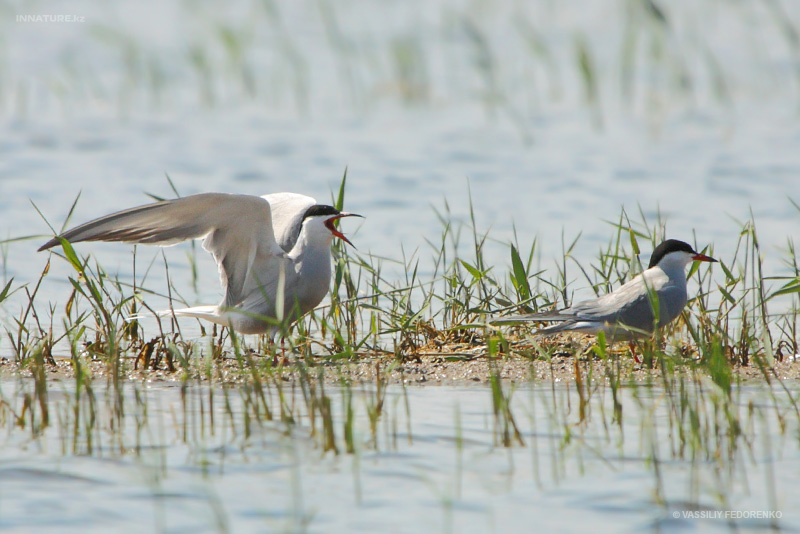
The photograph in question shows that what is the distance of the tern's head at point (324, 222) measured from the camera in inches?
251

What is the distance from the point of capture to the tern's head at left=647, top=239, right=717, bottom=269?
623 cm

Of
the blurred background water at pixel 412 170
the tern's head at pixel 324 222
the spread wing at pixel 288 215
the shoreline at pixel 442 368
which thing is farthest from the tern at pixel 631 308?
the spread wing at pixel 288 215

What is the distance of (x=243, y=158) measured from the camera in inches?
475

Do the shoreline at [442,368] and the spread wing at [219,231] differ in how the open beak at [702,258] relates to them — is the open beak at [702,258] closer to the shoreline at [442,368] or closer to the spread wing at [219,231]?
the shoreline at [442,368]

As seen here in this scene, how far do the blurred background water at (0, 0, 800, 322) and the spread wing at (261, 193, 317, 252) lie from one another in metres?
0.92

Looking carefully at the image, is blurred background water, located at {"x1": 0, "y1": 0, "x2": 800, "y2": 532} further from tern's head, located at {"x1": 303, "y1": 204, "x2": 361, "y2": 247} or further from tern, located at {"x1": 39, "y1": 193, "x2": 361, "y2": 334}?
tern's head, located at {"x1": 303, "y1": 204, "x2": 361, "y2": 247}

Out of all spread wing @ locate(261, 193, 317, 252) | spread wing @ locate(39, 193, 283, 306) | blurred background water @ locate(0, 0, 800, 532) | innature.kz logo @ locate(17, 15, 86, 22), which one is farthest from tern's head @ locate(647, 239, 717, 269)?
innature.kz logo @ locate(17, 15, 86, 22)

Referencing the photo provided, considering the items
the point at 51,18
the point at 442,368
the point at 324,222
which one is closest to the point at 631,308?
the point at 442,368

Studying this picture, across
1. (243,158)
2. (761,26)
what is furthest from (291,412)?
(761,26)

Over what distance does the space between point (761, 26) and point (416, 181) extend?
26.9 ft

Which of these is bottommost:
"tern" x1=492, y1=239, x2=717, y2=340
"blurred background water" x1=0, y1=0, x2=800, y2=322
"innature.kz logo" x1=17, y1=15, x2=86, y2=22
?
"tern" x1=492, y1=239, x2=717, y2=340

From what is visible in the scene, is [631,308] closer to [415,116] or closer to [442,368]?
[442,368]

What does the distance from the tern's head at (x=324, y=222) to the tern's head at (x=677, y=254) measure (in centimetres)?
176

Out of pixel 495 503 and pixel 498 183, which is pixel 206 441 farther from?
pixel 498 183
